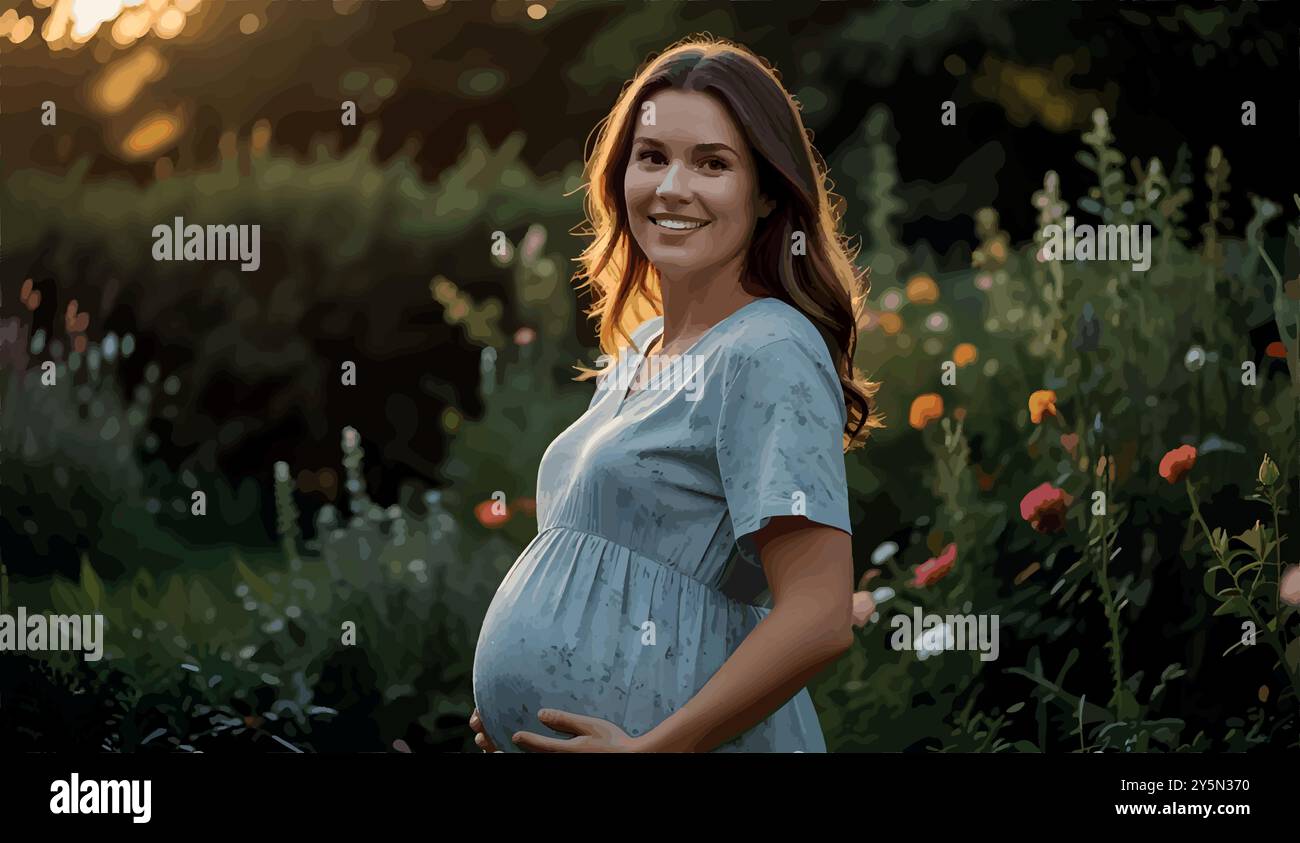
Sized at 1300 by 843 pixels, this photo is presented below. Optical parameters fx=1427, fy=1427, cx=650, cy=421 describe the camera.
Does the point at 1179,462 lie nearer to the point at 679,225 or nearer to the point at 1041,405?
the point at 1041,405

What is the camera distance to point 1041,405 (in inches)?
143

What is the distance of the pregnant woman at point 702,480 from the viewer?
248 cm

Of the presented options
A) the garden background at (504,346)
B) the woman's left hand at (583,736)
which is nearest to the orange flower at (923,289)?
the garden background at (504,346)

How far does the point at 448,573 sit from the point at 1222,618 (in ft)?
6.34

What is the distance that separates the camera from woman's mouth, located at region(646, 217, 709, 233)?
2.72 m

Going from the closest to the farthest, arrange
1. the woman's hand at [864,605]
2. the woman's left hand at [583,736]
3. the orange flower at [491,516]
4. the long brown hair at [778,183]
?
the woman's left hand at [583,736], the long brown hair at [778,183], the woman's hand at [864,605], the orange flower at [491,516]

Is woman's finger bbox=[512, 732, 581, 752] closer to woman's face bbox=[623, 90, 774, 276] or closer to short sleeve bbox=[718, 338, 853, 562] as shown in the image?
short sleeve bbox=[718, 338, 853, 562]

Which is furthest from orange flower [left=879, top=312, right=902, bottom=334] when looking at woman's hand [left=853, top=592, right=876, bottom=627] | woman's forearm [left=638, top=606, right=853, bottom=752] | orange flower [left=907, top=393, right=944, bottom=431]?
woman's forearm [left=638, top=606, right=853, bottom=752]

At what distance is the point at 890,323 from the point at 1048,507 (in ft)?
1.99

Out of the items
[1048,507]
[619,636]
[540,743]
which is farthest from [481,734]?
[1048,507]

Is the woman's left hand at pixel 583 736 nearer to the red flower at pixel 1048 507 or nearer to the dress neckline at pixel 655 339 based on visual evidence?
the dress neckline at pixel 655 339

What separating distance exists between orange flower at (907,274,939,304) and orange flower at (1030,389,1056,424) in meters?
0.36

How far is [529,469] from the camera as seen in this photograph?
3623 millimetres
